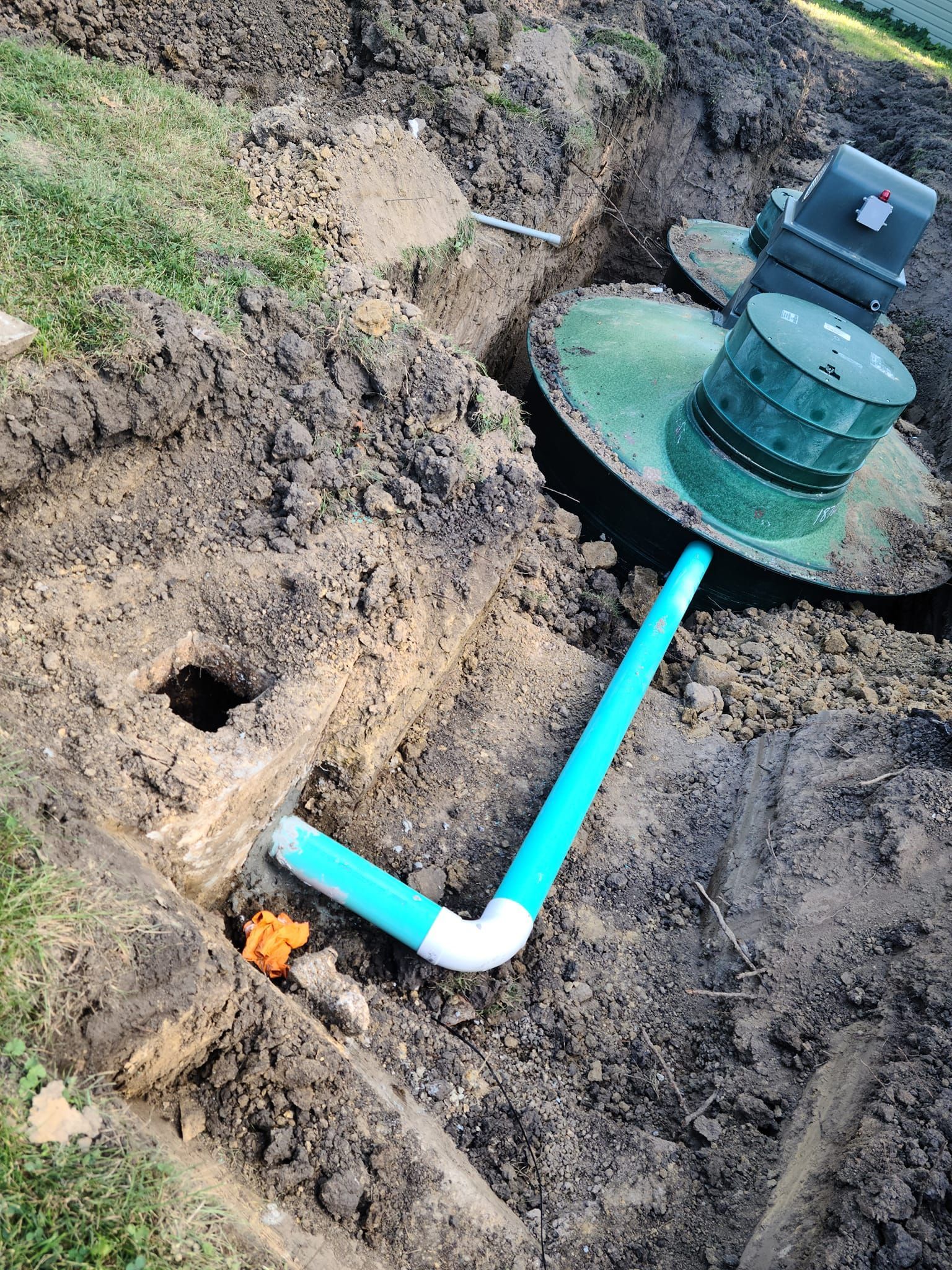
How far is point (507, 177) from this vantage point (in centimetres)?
594

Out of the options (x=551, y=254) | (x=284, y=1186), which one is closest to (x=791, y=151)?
(x=551, y=254)

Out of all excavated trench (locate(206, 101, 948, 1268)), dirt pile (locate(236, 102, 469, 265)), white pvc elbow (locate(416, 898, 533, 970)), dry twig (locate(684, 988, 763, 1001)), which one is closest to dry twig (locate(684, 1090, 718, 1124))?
excavated trench (locate(206, 101, 948, 1268))

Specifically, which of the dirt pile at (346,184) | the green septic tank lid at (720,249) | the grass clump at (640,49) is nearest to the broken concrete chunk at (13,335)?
the dirt pile at (346,184)

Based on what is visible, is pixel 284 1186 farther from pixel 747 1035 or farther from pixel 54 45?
pixel 54 45

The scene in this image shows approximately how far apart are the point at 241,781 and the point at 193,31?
483cm

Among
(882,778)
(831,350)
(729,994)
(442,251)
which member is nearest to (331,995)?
(729,994)

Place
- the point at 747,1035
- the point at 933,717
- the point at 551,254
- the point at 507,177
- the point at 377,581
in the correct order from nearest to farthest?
the point at 747,1035 < the point at 377,581 < the point at 933,717 < the point at 507,177 < the point at 551,254

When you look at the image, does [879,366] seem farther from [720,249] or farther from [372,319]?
[720,249]

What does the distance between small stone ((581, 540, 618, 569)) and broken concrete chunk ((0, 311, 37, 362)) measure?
10.0 ft

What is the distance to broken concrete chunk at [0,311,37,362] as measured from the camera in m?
2.94

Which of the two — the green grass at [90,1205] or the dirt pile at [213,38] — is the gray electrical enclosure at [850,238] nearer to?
the dirt pile at [213,38]

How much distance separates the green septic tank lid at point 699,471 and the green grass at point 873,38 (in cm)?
868

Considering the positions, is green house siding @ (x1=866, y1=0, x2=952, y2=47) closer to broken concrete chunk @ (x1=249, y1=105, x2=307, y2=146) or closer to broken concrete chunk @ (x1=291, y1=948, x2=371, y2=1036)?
broken concrete chunk @ (x1=249, y1=105, x2=307, y2=146)

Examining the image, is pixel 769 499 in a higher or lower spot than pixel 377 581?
higher
